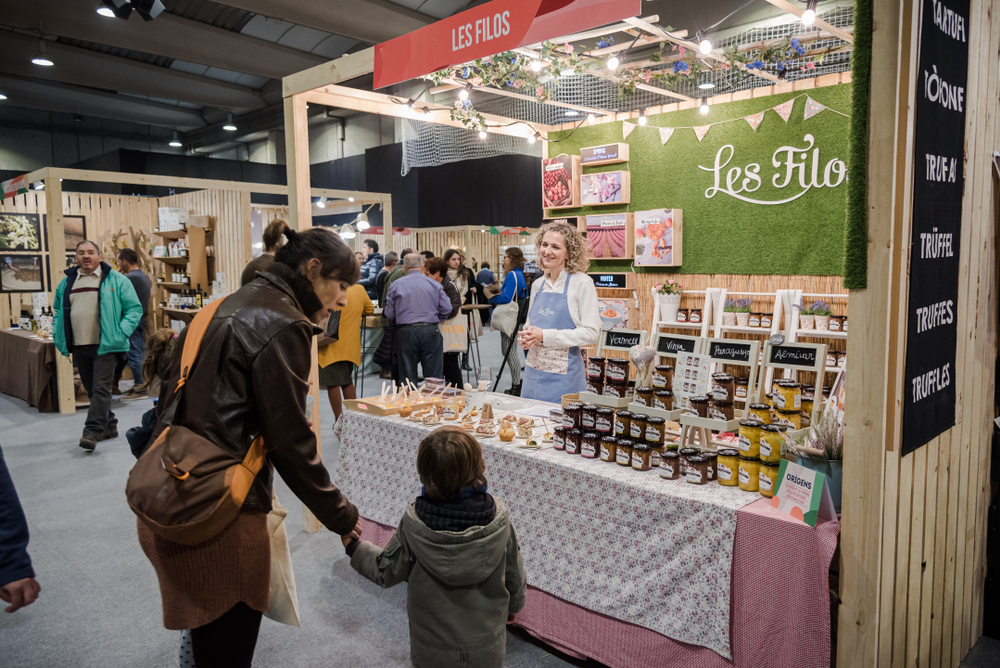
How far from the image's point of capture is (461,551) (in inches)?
68.3

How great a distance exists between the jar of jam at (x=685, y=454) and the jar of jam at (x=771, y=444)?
0.23 m

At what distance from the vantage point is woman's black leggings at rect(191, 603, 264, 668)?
1.71 meters

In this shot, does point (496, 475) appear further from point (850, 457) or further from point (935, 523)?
point (935, 523)

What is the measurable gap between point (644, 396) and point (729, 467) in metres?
0.43

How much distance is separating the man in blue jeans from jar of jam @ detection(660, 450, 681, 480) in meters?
6.19

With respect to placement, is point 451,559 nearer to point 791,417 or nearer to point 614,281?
point 791,417

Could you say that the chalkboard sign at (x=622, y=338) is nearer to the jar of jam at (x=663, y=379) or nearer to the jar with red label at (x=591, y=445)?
the jar of jam at (x=663, y=379)

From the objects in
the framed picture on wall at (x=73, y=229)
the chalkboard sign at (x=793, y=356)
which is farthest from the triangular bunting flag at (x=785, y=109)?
the framed picture on wall at (x=73, y=229)

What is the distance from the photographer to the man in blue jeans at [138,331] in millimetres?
7363

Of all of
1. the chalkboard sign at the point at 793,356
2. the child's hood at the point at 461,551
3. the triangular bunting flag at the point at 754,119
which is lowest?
the child's hood at the point at 461,551

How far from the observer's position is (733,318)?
540 cm

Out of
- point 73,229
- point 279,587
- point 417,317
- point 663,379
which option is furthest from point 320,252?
point 73,229

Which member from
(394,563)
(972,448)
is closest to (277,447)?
(394,563)

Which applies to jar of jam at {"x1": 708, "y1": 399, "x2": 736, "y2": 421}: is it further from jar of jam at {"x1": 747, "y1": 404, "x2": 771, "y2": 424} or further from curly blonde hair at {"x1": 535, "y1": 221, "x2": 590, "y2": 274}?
curly blonde hair at {"x1": 535, "y1": 221, "x2": 590, "y2": 274}
